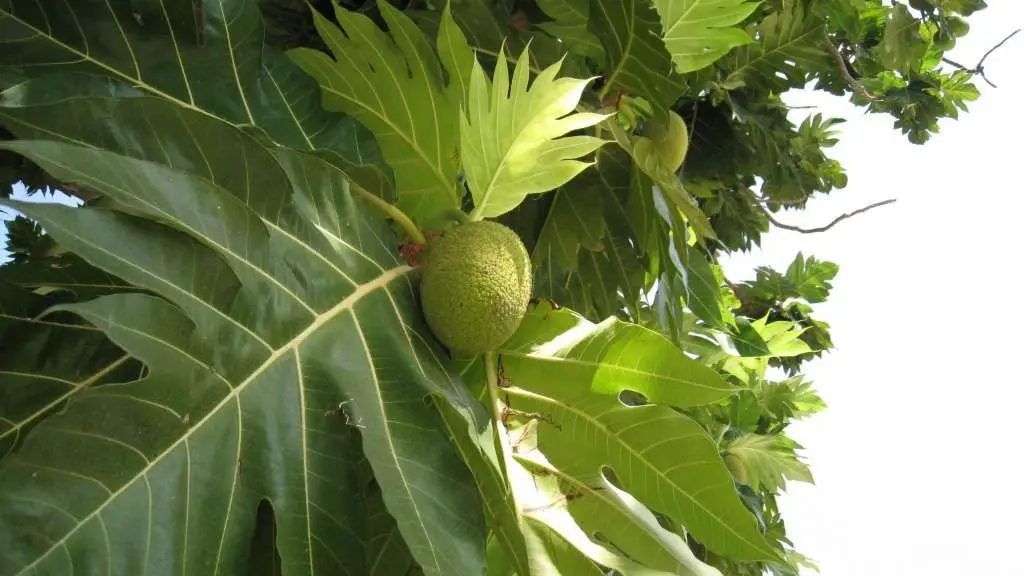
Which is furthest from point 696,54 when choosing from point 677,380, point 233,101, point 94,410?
point 94,410

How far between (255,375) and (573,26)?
666 millimetres

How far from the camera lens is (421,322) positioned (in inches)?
28.4

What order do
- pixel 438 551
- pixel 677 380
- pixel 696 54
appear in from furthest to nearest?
pixel 696 54 < pixel 677 380 < pixel 438 551

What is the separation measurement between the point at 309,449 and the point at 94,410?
16 centimetres

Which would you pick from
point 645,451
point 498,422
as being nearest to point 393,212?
point 498,422

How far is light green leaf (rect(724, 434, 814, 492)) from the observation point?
80.4 inches

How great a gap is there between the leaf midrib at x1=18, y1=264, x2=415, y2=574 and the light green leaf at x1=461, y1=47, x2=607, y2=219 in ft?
0.37

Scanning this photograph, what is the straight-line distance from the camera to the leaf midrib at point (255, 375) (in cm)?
45

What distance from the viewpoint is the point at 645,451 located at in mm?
799

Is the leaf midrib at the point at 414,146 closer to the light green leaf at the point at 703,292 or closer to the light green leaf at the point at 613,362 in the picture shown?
the light green leaf at the point at 613,362

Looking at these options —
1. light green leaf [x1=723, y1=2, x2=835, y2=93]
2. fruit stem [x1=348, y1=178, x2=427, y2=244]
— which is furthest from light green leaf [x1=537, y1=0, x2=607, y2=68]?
light green leaf [x1=723, y1=2, x2=835, y2=93]

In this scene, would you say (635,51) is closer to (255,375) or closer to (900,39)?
(255,375)

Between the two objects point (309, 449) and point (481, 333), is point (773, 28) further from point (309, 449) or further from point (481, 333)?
point (309, 449)

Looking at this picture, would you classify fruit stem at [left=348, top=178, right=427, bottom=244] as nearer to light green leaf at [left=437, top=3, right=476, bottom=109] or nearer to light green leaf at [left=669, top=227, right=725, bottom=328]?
light green leaf at [left=437, top=3, right=476, bottom=109]
